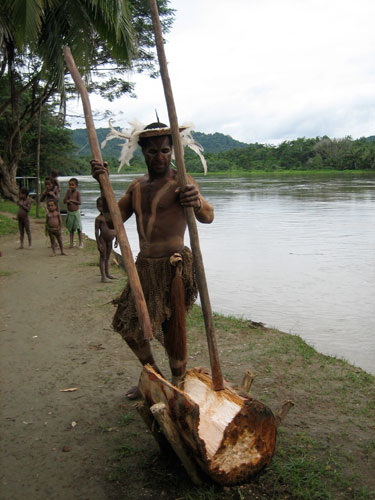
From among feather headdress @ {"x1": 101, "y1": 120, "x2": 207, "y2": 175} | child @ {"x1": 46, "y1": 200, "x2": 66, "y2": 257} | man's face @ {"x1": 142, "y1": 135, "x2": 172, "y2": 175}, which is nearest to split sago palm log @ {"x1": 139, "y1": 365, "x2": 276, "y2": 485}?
man's face @ {"x1": 142, "y1": 135, "x2": 172, "y2": 175}

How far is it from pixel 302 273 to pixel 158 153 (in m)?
6.67

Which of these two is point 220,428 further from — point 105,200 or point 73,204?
point 73,204

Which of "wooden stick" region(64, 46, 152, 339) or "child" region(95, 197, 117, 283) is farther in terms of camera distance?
"child" region(95, 197, 117, 283)

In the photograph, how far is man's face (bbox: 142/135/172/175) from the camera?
3.00 m

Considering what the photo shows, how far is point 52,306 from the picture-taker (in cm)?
639

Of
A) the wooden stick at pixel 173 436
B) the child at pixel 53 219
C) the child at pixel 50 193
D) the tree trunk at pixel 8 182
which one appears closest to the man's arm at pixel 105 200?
the wooden stick at pixel 173 436

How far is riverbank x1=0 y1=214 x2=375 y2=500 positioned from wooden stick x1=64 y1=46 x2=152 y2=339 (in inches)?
33.8

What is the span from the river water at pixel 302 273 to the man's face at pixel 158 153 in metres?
3.09

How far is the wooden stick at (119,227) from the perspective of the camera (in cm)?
275

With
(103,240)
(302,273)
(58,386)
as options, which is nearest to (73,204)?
(103,240)

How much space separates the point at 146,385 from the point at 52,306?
408cm

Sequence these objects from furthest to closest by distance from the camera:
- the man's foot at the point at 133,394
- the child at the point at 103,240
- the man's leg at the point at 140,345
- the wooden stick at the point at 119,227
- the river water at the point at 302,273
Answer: the child at the point at 103,240
the river water at the point at 302,273
the man's foot at the point at 133,394
the man's leg at the point at 140,345
the wooden stick at the point at 119,227

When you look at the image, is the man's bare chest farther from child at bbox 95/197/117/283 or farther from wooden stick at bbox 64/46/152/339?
child at bbox 95/197/117/283

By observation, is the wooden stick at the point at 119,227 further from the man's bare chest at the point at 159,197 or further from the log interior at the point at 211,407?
the log interior at the point at 211,407
